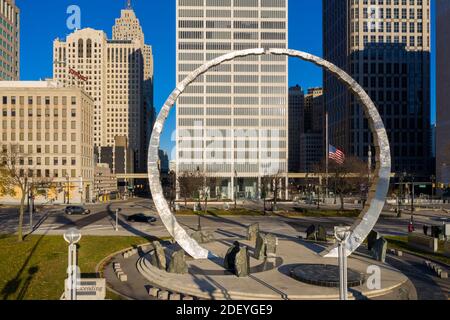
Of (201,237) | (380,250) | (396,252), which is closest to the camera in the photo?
(380,250)

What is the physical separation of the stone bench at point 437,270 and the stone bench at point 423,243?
175 inches

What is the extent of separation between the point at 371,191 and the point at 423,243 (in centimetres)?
936

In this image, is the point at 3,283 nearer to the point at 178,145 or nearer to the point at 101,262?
the point at 101,262

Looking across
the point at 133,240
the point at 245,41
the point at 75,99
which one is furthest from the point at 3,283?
the point at 245,41

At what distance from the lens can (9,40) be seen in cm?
11556

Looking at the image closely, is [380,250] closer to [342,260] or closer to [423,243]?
[423,243]

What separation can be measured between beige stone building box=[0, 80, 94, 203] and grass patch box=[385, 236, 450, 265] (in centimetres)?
6708

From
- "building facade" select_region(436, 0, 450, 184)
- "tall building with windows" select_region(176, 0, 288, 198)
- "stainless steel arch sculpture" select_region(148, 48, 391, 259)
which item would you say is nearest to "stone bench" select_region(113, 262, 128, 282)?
"stainless steel arch sculpture" select_region(148, 48, 391, 259)

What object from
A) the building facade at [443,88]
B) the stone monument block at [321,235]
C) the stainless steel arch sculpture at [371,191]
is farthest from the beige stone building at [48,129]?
the building facade at [443,88]

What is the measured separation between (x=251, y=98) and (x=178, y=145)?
74.6 ft

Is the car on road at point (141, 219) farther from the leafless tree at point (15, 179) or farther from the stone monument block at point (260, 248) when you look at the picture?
the stone monument block at point (260, 248)

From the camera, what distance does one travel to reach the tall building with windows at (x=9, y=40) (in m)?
111

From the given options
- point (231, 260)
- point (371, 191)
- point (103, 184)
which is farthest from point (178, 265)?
point (103, 184)

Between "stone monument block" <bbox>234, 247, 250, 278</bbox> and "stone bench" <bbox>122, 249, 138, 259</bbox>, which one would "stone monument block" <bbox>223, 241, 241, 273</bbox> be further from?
"stone bench" <bbox>122, 249, 138, 259</bbox>
